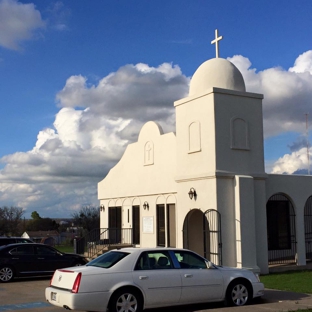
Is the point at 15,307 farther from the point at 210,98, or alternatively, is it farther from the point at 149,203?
the point at 149,203

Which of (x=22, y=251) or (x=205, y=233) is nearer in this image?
(x=22, y=251)

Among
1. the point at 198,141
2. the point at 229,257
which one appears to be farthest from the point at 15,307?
the point at 198,141

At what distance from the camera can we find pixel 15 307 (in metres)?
11.6

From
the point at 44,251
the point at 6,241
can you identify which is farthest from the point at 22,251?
the point at 6,241

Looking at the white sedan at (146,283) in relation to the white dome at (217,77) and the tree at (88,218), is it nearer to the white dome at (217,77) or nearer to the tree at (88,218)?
the white dome at (217,77)

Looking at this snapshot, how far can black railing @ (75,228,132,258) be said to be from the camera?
77.0 ft

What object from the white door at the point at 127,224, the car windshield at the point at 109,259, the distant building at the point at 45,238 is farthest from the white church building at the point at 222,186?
the distant building at the point at 45,238

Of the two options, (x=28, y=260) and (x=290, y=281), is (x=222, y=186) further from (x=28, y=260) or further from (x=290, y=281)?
(x=28, y=260)

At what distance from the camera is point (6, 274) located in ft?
55.4

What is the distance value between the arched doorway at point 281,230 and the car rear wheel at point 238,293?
28.9ft

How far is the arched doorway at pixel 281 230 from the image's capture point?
20.0 metres

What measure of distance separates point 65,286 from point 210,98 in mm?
9706

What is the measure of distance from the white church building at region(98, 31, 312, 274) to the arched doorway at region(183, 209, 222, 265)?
0.03m

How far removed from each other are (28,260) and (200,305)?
815 centimetres
